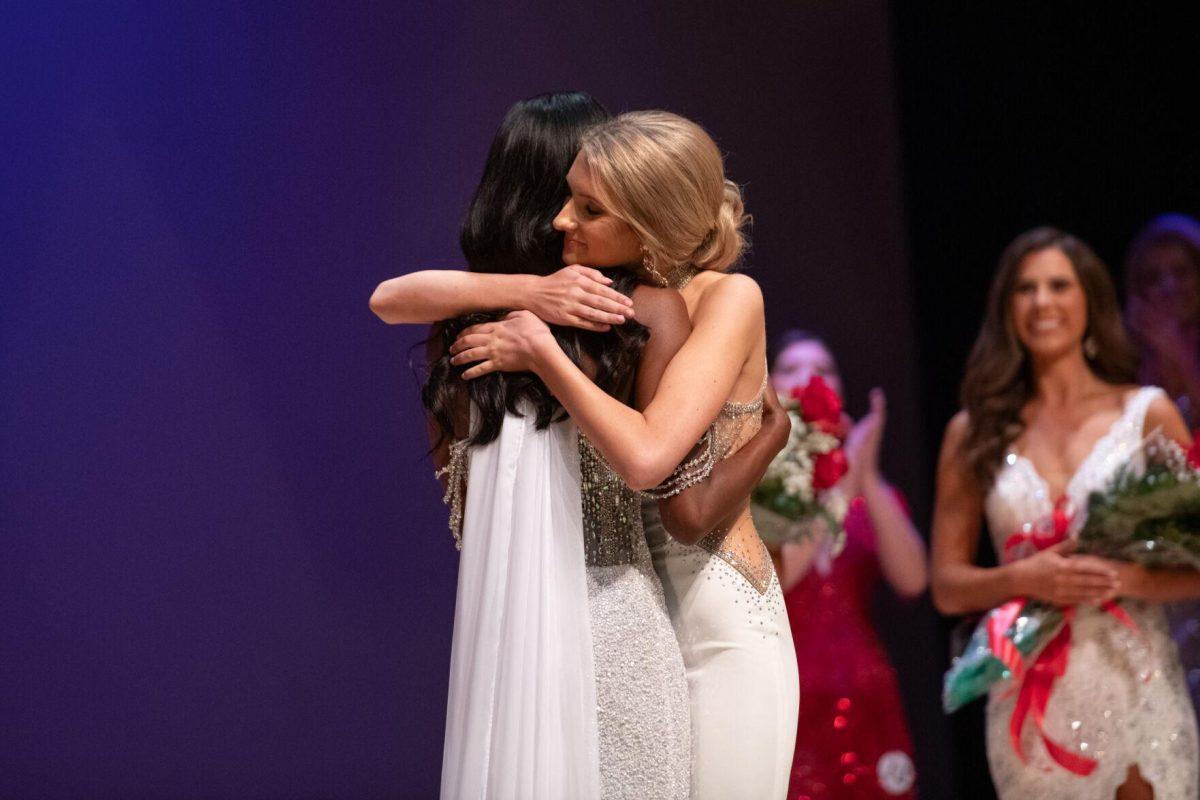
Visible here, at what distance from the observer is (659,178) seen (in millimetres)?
2266

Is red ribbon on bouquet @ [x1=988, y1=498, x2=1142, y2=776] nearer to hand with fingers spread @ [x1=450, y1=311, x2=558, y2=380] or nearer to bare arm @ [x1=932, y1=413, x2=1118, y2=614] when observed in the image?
bare arm @ [x1=932, y1=413, x2=1118, y2=614]

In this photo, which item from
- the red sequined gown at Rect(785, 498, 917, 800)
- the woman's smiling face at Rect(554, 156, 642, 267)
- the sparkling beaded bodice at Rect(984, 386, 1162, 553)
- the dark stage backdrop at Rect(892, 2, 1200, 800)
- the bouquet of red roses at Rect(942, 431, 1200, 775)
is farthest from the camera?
the dark stage backdrop at Rect(892, 2, 1200, 800)

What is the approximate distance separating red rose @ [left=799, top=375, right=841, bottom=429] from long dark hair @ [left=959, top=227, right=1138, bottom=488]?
0.39m

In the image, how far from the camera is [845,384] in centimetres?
596

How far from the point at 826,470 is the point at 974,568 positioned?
0.50 m

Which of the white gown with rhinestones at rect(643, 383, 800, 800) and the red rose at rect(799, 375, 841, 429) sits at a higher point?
the red rose at rect(799, 375, 841, 429)

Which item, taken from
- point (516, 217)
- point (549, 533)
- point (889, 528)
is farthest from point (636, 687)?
point (889, 528)

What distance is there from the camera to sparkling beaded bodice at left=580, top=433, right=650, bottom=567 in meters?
2.35

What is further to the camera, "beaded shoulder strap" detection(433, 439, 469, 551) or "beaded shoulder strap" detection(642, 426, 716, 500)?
"beaded shoulder strap" detection(433, 439, 469, 551)

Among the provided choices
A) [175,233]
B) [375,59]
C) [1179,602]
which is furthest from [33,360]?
[1179,602]

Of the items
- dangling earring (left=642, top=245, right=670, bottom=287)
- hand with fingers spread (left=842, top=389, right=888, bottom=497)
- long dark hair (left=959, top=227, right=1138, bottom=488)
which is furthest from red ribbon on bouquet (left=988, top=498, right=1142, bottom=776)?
dangling earring (left=642, top=245, right=670, bottom=287)

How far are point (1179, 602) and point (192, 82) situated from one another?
11.5 ft

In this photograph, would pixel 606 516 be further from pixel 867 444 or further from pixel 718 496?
pixel 867 444

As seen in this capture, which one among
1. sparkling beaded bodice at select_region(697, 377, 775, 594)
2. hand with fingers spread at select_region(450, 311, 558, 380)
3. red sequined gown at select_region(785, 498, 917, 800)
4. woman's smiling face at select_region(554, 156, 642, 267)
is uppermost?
woman's smiling face at select_region(554, 156, 642, 267)
